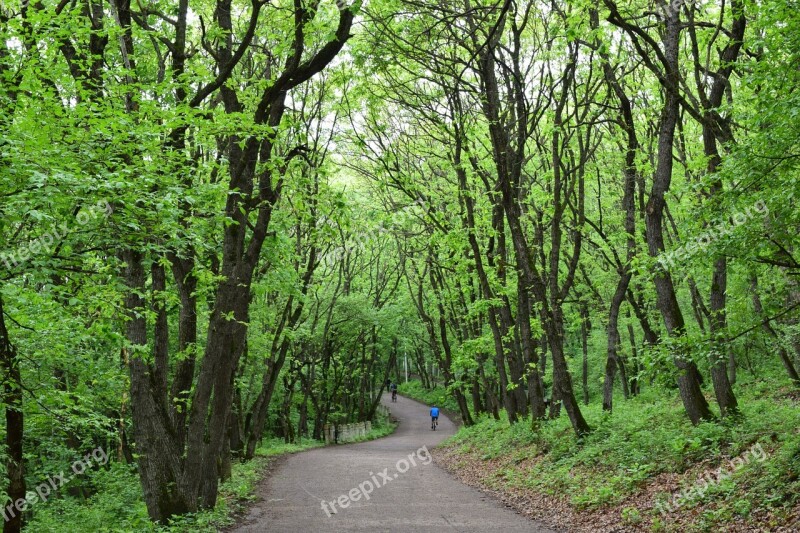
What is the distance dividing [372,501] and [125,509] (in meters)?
6.17

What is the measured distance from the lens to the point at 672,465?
31.6 ft

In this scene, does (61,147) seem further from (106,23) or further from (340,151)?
(340,151)

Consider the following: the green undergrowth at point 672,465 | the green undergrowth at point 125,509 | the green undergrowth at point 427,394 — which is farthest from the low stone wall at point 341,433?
the green undergrowth at point 672,465

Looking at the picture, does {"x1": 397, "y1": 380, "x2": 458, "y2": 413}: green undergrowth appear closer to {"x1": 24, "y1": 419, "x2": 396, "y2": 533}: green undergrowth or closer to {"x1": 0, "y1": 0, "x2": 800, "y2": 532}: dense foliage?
{"x1": 0, "y1": 0, "x2": 800, "y2": 532}: dense foliage

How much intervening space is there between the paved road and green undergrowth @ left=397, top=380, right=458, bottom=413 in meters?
28.5

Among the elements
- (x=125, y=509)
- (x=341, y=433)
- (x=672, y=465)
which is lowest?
(x=341, y=433)

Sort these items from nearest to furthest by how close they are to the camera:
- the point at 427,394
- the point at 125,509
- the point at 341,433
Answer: the point at 125,509, the point at 341,433, the point at 427,394

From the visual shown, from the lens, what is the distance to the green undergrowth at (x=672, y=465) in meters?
7.36

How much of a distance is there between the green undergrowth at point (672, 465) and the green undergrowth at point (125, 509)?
6059mm

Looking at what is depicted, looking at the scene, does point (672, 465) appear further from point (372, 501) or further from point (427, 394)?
point (427, 394)

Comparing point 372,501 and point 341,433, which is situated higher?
point 372,501

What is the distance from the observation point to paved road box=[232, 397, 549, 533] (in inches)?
396

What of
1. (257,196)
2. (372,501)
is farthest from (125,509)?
(257,196)

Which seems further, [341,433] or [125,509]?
[341,433]
